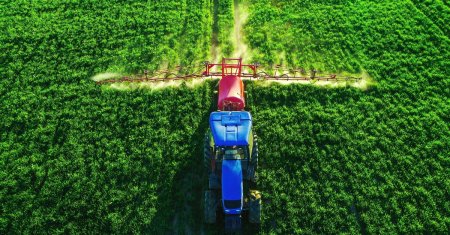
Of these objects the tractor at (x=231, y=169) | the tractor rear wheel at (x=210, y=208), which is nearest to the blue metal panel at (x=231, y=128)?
the tractor at (x=231, y=169)

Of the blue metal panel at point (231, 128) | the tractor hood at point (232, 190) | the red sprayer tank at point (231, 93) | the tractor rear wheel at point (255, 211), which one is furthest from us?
the red sprayer tank at point (231, 93)

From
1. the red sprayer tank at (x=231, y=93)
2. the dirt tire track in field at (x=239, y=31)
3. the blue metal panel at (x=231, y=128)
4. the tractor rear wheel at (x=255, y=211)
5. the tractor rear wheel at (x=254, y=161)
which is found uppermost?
the dirt tire track in field at (x=239, y=31)

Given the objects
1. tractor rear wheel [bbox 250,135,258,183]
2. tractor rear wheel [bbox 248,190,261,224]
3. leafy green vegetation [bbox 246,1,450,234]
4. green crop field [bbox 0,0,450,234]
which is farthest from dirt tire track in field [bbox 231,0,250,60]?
tractor rear wheel [bbox 248,190,261,224]

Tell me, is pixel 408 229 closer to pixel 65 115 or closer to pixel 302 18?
pixel 302 18

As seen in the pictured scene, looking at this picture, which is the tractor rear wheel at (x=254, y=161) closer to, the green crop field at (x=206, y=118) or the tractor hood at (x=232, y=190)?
the green crop field at (x=206, y=118)

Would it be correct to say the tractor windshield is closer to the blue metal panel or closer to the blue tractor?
the blue tractor

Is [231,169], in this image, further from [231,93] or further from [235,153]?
[231,93]

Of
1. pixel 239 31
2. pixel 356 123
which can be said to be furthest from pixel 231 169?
pixel 239 31
